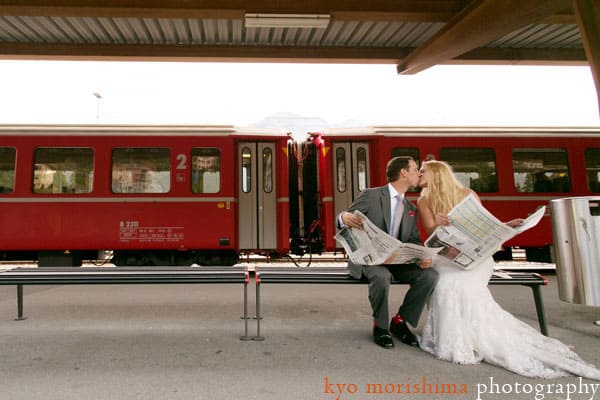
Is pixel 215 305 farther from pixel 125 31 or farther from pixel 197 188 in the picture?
pixel 125 31

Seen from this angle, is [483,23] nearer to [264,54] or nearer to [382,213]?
[264,54]

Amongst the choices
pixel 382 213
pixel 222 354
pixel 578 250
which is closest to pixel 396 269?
pixel 382 213

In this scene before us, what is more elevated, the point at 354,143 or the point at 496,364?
the point at 354,143

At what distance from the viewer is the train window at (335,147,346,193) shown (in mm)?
8741

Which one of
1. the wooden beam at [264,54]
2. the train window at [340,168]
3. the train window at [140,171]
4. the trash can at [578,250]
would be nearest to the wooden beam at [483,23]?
the wooden beam at [264,54]

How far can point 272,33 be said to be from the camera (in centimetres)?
961

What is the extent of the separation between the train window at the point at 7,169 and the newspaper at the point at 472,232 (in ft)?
28.9

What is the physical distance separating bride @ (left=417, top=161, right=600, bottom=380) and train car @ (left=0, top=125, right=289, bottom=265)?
5.14 metres

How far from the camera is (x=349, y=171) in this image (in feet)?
28.9

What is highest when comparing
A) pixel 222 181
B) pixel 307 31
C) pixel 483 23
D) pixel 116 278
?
pixel 307 31

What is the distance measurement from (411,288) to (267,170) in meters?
5.50

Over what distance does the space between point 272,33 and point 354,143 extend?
349 cm

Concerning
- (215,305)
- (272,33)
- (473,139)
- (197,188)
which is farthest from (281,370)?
(272,33)

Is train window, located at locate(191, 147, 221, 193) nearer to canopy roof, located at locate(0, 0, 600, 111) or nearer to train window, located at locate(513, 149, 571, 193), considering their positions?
canopy roof, located at locate(0, 0, 600, 111)
